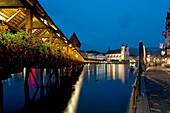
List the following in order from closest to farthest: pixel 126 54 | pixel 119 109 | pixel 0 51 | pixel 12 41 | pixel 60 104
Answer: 1. pixel 0 51
2. pixel 12 41
3. pixel 119 109
4. pixel 60 104
5. pixel 126 54

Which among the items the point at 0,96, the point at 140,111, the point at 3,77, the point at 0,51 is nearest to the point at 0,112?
the point at 0,96

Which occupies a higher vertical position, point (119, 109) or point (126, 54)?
point (126, 54)

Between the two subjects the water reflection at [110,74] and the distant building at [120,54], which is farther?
the distant building at [120,54]

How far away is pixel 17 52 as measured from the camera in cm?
609

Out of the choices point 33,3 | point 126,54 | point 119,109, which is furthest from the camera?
point 126,54

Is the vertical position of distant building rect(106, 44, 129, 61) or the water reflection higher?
distant building rect(106, 44, 129, 61)

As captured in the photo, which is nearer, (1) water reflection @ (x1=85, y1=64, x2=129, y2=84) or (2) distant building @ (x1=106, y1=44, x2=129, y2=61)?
(1) water reflection @ (x1=85, y1=64, x2=129, y2=84)

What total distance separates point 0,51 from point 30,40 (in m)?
2.41

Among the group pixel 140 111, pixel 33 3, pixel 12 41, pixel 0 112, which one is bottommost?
pixel 140 111

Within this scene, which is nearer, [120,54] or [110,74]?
[110,74]

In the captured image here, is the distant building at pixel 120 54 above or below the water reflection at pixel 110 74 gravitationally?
above

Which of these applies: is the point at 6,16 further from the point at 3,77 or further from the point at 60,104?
the point at 3,77

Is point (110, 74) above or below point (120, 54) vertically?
below

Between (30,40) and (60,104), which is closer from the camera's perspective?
(30,40)
